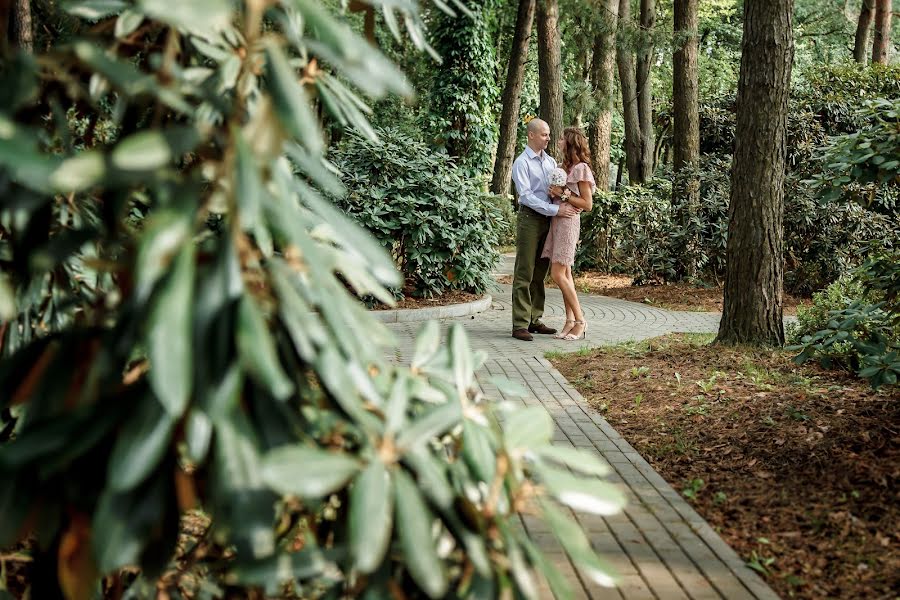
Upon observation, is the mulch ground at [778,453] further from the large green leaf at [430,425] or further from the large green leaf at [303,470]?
the large green leaf at [303,470]

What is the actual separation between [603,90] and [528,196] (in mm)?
10941

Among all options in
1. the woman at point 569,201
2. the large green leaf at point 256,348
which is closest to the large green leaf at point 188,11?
the large green leaf at point 256,348

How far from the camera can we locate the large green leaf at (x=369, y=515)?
45.1 inches

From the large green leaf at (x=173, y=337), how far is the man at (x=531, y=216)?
335 inches

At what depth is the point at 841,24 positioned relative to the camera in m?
34.2

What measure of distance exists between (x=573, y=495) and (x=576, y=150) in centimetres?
857

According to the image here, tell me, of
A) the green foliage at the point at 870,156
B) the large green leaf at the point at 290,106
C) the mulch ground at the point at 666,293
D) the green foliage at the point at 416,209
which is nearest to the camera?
the large green leaf at the point at 290,106

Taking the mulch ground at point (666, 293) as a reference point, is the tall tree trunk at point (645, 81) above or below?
above

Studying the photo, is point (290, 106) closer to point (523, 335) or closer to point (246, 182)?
point (246, 182)

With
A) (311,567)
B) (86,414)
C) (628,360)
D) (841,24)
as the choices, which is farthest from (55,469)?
(841,24)

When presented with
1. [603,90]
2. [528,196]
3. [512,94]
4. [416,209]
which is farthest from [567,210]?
[512,94]

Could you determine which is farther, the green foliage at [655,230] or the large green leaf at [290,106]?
the green foliage at [655,230]

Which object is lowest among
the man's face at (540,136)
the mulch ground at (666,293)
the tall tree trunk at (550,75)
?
the mulch ground at (666,293)

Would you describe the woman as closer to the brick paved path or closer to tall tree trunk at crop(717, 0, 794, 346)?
the brick paved path
